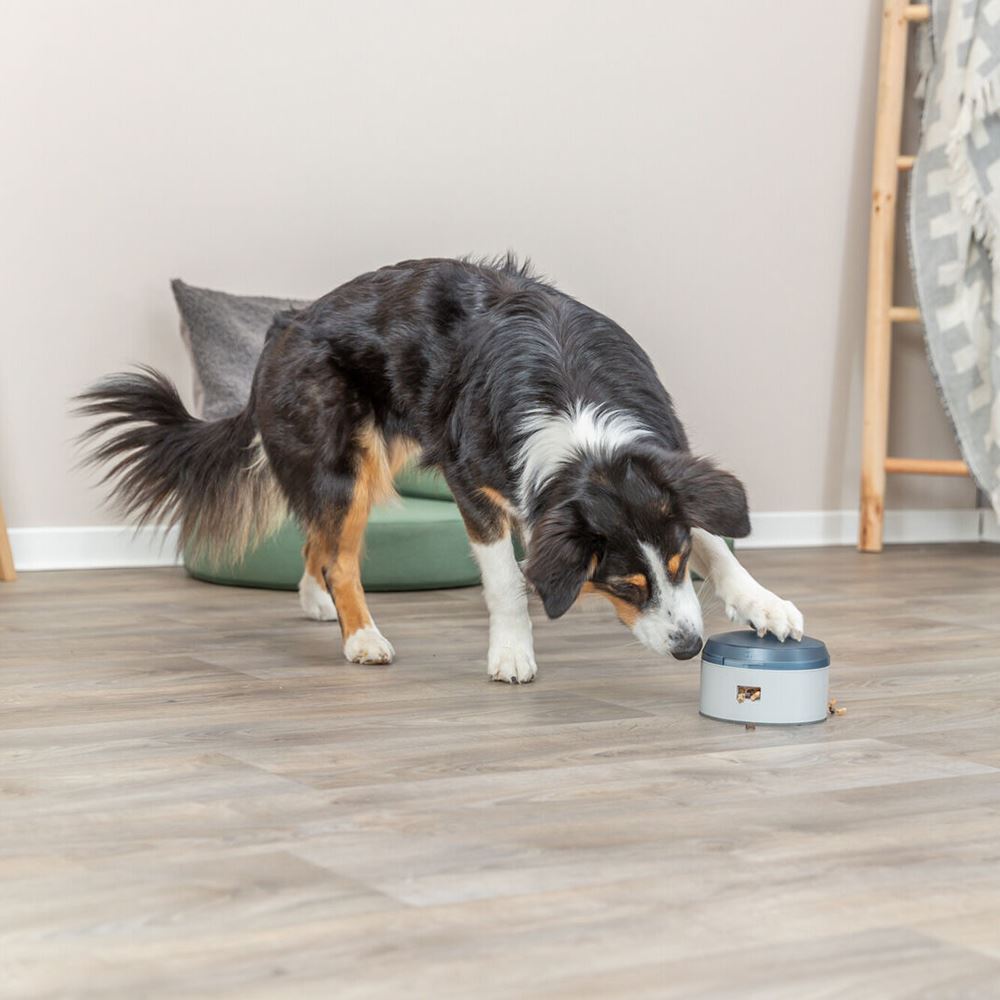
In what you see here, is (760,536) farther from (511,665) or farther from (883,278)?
(511,665)

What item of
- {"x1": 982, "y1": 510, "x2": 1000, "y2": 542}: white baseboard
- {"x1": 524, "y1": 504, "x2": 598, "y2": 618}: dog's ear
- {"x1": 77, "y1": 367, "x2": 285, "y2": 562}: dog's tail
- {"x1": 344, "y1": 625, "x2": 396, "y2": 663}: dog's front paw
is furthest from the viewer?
{"x1": 982, "y1": 510, "x2": 1000, "y2": 542}: white baseboard

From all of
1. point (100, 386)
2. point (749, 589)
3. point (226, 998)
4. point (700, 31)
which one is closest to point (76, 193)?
point (100, 386)

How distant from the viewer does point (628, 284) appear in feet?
15.4

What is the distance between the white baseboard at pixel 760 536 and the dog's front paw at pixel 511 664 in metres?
1.55

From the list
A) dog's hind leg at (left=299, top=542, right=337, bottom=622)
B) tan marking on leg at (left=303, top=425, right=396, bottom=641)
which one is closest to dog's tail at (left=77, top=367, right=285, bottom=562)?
dog's hind leg at (left=299, top=542, right=337, bottom=622)

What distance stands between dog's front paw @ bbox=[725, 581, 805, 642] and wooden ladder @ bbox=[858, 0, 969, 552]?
2579 millimetres

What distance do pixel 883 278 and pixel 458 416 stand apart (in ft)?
8.45

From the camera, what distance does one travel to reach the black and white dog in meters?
2.28

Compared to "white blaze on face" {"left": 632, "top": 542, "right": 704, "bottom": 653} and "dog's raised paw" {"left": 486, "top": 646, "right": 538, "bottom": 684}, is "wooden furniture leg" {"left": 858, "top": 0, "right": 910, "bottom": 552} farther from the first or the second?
"white blaze on face" {"left": 632, "top": 542, "right": 704, "bottom": 653}

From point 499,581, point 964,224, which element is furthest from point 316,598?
point 964,224

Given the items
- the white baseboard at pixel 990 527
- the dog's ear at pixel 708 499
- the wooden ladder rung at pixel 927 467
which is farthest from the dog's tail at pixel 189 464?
the white baseboard at pixel 990 527

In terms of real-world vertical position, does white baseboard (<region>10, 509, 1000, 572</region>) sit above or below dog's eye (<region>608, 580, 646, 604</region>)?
below

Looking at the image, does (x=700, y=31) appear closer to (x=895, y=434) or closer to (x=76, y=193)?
(x=895, y=434)

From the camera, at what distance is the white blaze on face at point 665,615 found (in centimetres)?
229
